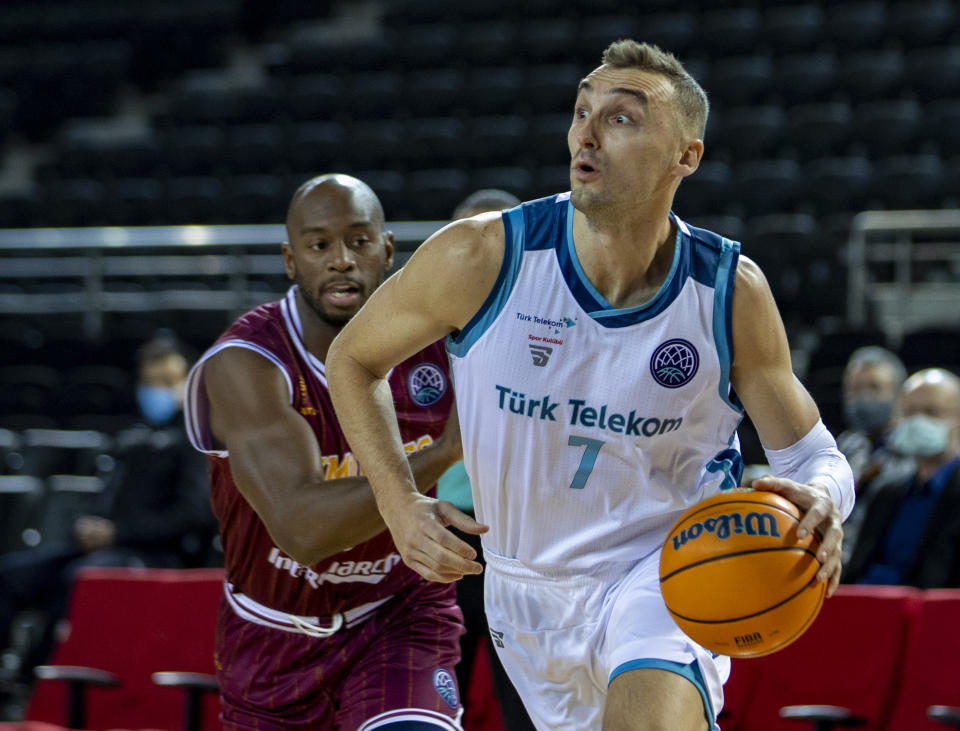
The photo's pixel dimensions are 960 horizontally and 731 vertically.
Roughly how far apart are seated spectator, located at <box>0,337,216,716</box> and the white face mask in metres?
3.72

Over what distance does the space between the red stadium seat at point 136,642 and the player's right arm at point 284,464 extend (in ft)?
8.89

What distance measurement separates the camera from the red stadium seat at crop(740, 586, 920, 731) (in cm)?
489

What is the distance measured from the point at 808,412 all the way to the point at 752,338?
223 millimetres

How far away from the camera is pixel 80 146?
49.7 ft

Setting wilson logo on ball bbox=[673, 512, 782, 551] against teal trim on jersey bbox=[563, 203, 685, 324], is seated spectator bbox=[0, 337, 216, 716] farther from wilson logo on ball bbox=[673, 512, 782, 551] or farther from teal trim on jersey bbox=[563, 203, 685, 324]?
wilson logo on ball bbox=[673, 512, 782, 551]

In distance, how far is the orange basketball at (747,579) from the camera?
259 centimetres

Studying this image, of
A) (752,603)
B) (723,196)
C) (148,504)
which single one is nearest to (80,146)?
(723,196)

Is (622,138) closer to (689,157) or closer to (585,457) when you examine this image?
(689,157)

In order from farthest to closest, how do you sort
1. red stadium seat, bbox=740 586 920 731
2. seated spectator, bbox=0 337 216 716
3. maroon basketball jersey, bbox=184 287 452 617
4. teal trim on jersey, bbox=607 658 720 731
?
seated spectator, bbox=0 337 216 716 < red stadium seat, bbox=740 586 920 731 < maroon basketball jersey, bbox=184 287 452 617 < teal trim on jersey, bbox=607 658 720 731

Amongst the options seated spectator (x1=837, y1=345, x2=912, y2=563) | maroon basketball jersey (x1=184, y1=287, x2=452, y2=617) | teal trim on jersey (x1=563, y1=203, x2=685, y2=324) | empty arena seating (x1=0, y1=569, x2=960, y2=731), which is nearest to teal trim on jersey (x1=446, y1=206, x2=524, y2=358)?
teal trim on jersey (x1=563, y1=203, x2=685, y2=324)

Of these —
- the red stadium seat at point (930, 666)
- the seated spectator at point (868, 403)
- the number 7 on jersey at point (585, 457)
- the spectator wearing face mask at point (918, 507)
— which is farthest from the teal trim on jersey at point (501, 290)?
the seated spectator at point (868, 403)

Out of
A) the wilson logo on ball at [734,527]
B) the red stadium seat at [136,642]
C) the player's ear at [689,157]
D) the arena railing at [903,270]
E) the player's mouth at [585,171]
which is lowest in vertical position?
the red stadium seat at [136,642]

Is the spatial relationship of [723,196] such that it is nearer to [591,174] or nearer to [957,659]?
[957,659]

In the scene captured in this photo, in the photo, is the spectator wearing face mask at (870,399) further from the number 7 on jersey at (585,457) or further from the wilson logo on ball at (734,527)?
the wilson logo on ball at (734,527)
